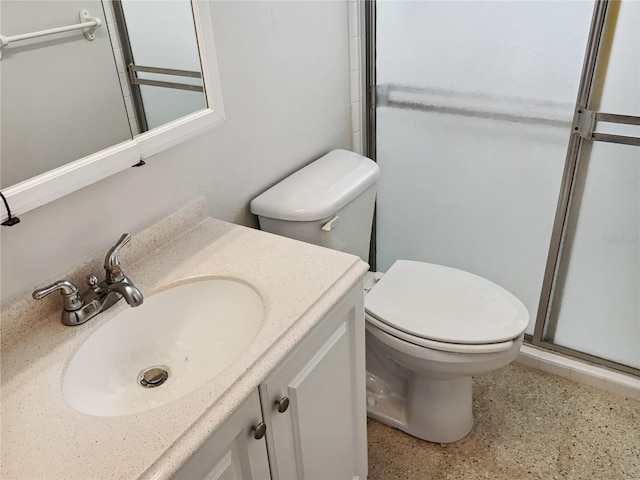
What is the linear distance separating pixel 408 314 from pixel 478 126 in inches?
25.2

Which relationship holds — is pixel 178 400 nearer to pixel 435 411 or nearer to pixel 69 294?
pixel 69 294

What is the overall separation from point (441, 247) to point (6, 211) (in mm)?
1458

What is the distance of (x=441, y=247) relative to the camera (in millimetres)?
2037

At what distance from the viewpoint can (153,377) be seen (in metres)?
1.08

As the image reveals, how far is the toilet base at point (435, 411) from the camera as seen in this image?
1.70 meters

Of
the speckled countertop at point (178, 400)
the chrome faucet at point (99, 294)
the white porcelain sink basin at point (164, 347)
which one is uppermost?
the chrome faucet at point (99, 294)

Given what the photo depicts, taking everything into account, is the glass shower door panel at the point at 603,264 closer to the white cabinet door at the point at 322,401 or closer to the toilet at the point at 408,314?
the toilet at the point at 408,314

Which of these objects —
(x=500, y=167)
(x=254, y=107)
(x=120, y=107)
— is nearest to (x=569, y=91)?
(x=500, y=167)

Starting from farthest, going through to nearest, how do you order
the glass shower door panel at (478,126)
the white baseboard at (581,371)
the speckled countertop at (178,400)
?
the white baseboard at (581,371)
the glass shower door panel at (478,126)
the speckled countertop at (178,400)

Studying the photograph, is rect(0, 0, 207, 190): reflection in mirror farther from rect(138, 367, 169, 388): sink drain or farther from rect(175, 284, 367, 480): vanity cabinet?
rect(175, 284, 367, 480): vanity cabinet

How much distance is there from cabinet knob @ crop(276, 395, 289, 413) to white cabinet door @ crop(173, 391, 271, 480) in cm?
5

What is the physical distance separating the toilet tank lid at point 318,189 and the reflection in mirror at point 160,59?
1.09 ft

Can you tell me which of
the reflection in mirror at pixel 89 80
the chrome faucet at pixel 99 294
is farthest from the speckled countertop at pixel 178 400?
the reflection in mirror at pixel 89 80

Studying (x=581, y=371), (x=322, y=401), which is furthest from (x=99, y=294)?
(x=581, y=371)
